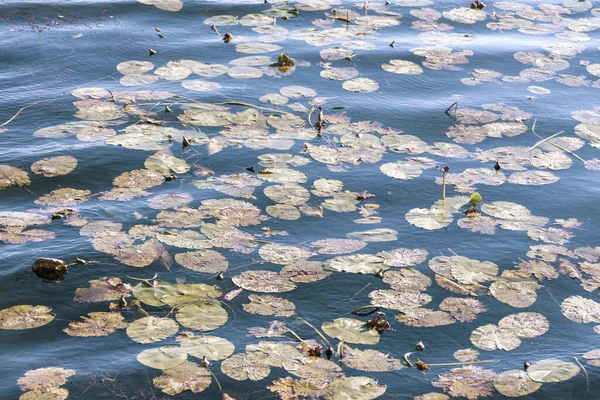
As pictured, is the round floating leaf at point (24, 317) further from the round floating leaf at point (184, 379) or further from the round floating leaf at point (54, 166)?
the round floating leaf at point (54, 166)

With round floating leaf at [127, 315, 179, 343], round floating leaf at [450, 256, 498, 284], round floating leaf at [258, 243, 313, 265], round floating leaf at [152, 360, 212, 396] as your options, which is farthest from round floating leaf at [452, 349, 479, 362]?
round floating leaf at [127, 315, 179, 343]

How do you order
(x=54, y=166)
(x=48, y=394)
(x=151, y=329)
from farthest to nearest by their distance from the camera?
(x=54, y=166) < (x=151, y=329) < (x=48, y=394)

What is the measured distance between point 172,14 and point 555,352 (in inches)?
146

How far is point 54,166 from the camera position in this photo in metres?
3.46

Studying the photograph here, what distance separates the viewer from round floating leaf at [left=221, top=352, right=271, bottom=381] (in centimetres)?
238

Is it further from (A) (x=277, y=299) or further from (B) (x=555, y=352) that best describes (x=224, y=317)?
(B) (x=555, y=352)

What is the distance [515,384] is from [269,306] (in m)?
0.89

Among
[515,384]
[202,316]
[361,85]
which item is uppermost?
[361,85]

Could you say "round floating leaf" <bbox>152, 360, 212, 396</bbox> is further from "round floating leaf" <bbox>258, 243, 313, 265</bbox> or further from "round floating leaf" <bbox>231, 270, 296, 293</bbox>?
"round floating leaf" <bbox>258, 243, 313, 265</bbox>

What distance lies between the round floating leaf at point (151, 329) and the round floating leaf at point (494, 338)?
3.48 feet

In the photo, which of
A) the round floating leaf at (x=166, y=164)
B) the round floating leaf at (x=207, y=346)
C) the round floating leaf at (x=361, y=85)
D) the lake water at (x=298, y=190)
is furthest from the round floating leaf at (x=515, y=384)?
the round floating leaf at (x=361, y=85)

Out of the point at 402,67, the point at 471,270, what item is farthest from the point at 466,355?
the point at 402,67

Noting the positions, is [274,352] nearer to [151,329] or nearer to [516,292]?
[151,329]

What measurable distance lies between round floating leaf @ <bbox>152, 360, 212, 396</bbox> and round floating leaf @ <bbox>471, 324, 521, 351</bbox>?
955 mm
